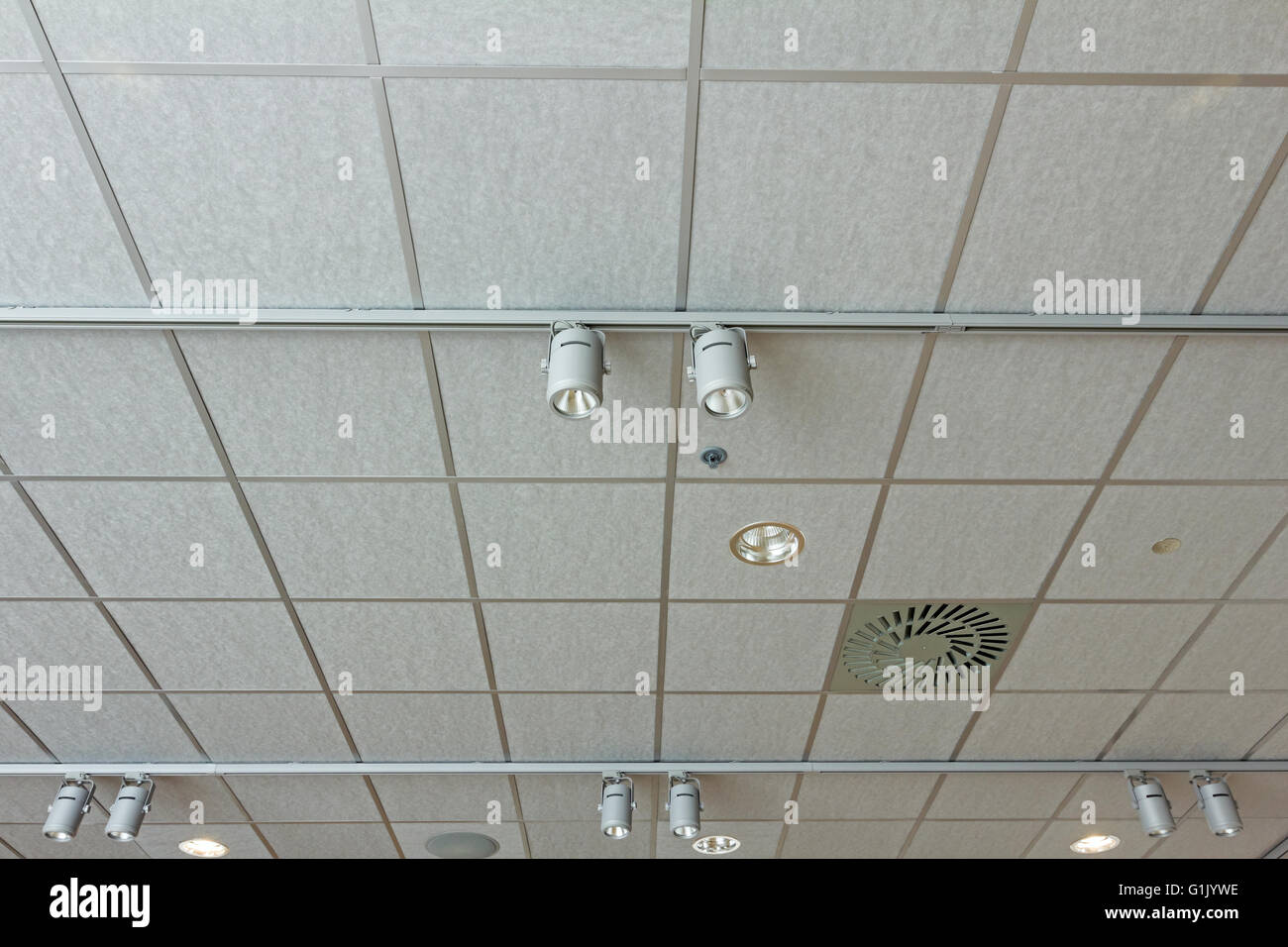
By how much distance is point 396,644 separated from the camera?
9.91ft

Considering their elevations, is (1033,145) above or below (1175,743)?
above

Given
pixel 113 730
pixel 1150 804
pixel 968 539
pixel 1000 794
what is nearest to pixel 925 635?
pixel 968 539

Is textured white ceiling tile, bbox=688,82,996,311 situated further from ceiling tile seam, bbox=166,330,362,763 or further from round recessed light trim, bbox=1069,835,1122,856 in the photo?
round recessed light trim, bbox=1069,835,1122,856

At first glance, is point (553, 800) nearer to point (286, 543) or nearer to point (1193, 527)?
point (286, 543)

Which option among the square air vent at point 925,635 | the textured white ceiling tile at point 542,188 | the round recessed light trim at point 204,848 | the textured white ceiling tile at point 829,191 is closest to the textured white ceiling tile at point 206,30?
the textured white ceiling tile at point 542,188

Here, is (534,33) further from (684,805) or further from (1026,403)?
(684,805)

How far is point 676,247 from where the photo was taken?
200cm

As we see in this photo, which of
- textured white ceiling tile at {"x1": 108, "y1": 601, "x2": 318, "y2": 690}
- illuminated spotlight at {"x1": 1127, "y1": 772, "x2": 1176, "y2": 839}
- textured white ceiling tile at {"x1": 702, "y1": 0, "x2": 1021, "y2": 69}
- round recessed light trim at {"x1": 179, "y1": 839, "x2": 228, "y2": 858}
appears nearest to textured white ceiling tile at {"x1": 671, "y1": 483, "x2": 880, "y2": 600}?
textured white ceiling tile at {"x1": 702, "y1": 0, "x2": 1021, "y2": 69}

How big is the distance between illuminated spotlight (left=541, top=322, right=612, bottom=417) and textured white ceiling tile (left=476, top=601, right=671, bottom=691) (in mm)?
1057

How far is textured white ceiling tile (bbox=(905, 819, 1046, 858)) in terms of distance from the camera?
13.5 feet

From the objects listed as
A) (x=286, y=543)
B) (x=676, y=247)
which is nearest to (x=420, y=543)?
(x=286, y=543)

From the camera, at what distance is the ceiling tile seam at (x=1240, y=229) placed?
73.4 inches

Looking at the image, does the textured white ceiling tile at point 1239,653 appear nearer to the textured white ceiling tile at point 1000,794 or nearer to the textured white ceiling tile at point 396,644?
the textured white ceiling tile at point 1000,794

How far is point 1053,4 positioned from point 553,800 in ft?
11.7
